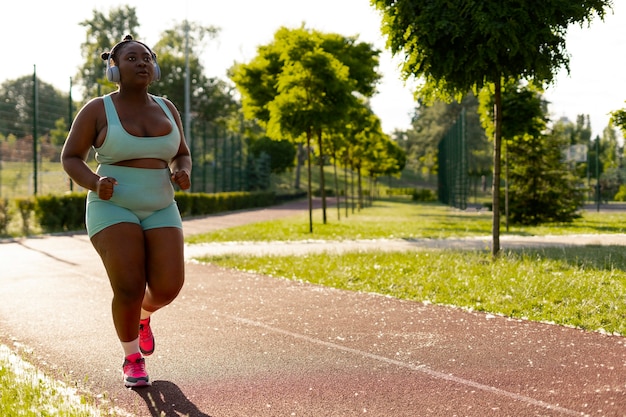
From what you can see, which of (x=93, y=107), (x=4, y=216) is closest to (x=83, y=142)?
(x=93, y=107)

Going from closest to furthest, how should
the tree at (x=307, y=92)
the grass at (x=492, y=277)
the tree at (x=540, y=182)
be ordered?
the grass at (x=492, y=277) → the tree at (x=307, y=92) → the tree at (x=540, y=182)

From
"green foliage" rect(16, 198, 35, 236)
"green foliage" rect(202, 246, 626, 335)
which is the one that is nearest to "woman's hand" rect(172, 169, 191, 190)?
"green foliage" rect(202, 246, 626, 335)

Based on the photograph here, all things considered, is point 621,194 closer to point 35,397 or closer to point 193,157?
point 193,157

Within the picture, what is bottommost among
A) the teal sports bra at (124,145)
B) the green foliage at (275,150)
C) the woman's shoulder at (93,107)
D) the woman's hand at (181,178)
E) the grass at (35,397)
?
the grass at (35,397)

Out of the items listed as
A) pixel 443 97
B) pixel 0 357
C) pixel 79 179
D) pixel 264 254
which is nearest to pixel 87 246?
pixel 264 254

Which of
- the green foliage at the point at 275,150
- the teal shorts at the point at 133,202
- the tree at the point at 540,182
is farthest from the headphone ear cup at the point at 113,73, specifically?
the green foliage at the point at 275,150

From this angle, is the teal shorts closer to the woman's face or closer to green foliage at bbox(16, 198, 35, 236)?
the woman's face

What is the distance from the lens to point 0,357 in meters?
4.70

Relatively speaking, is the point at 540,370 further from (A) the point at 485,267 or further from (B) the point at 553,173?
(B) the point at 553,173

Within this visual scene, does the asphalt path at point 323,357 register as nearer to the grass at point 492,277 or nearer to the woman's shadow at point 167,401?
the woman's shadow at point 167,401

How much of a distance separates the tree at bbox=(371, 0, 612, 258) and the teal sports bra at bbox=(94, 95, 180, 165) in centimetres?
631

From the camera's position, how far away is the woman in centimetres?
387

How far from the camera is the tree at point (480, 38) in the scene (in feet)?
30.3

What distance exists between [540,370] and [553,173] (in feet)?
58.4
